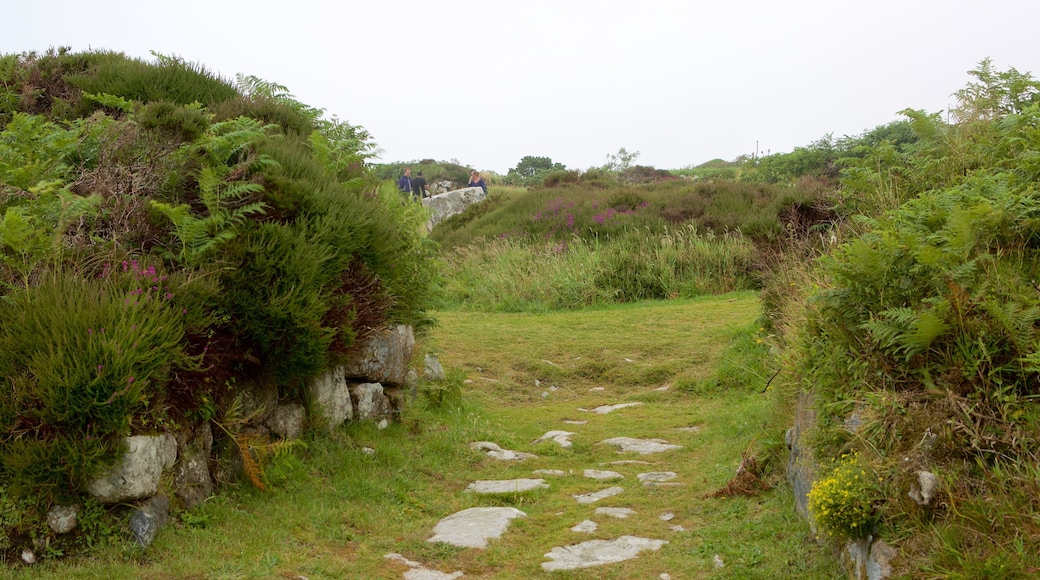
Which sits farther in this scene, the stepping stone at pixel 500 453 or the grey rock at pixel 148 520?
the stepping stone at pixel 500 453

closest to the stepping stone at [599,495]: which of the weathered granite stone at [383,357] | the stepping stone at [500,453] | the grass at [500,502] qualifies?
the grass at [500,502]

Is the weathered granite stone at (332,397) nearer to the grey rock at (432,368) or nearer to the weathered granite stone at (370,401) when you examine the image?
the weathered granite stone at (370,401)

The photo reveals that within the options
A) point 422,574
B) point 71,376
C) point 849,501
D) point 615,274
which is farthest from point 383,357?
point 615,274

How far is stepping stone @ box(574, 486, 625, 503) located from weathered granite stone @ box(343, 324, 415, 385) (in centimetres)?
214

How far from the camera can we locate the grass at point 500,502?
14.8 feet

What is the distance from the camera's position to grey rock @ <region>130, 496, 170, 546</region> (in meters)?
4.42

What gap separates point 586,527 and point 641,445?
2.31 metres

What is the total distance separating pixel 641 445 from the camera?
7.54m

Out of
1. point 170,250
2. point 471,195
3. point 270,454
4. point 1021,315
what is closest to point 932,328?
point 1021,315

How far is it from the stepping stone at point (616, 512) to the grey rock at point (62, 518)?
10.5 ft

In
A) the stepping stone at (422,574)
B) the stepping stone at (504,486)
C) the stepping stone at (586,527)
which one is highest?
the stepping stone at (422,574)

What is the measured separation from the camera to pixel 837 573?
4.13 m

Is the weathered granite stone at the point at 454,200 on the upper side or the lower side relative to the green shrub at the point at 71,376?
upper

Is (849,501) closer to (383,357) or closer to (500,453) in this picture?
(500,453)
